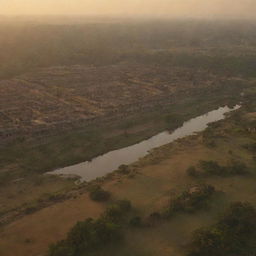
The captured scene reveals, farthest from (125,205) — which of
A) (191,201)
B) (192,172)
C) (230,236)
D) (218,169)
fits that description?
(218,169)

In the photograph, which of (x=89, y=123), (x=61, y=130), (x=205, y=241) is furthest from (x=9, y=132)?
(x=205, y=241)

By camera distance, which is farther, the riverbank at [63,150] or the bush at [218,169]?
A: the bush at [218,169]

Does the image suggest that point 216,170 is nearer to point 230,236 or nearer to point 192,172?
point 192,172

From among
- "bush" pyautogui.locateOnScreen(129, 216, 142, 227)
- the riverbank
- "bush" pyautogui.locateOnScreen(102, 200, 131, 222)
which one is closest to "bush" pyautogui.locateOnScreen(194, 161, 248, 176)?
"bush" pyautogui.locateOnScreen(102, 200, 131, 222)

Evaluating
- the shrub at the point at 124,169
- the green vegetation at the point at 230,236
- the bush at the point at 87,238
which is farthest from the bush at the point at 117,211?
the shrub at the point at 124,169

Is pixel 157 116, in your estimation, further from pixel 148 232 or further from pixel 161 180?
pixel 148 232

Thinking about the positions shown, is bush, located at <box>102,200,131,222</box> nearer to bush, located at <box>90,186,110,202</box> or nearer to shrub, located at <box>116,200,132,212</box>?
shrub, located at <box>116,200,132,212</box>

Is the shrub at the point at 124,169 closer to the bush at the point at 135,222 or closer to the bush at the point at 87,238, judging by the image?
the bush at the point at 135,222
